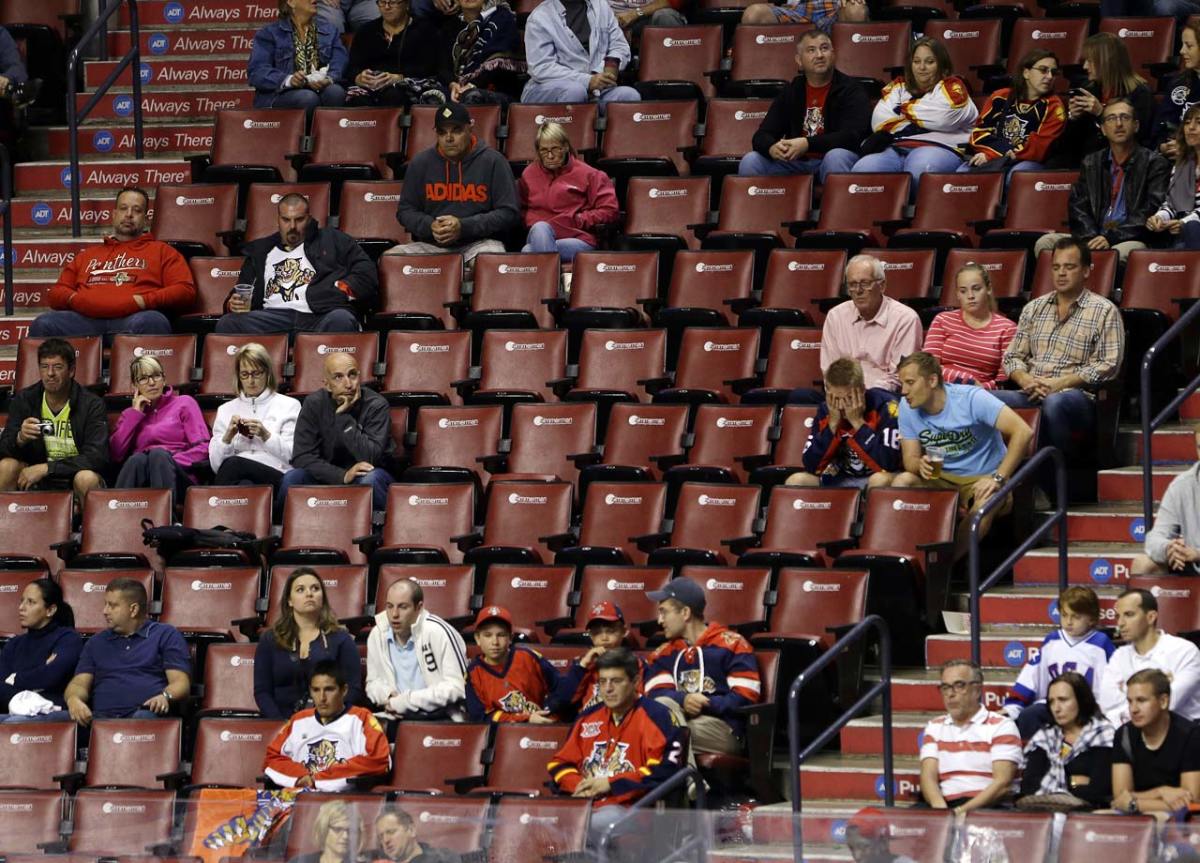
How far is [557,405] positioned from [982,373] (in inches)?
74.5

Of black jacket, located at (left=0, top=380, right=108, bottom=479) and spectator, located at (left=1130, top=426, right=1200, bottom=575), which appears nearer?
spectator, located at (left=1130, top=426, right=1200, bottom=575)

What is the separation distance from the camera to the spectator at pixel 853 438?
980 centimetres

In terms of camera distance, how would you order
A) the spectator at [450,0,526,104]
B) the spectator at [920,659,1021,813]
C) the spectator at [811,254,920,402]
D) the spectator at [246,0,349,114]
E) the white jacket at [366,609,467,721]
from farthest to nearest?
the spectator at [246,0,349,114]
the spectator at [450,0,526,104]
the spectator at [811,254,920,402]
the white jacket at [366,609,467,721]
the spectator at [920,659,1021,813]

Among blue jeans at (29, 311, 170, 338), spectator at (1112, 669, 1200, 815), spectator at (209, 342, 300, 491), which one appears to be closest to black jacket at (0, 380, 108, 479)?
spectator at (209, 342, 300, 491)

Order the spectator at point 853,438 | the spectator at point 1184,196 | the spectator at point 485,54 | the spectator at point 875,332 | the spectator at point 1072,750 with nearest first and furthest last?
the spectator at point 1072,750
the spectator at point 853,438
the spectator at point 875,332
the spectator at point 1184,196
the spectator at point 485,54

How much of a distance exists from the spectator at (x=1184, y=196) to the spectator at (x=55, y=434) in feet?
16.2

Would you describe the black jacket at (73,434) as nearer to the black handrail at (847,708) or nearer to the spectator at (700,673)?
the spectator at (700,673)

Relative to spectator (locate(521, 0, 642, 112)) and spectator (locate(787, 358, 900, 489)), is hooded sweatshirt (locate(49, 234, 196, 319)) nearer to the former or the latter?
spectator (locate(521, 0, 642, 112))

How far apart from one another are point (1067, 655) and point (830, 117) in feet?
13.2

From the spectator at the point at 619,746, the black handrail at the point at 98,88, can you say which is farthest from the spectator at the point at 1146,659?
the black handrail at the point at 98,88

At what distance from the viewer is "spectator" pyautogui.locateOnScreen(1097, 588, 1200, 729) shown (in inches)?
329

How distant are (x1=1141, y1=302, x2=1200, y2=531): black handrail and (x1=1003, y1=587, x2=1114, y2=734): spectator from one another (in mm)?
958

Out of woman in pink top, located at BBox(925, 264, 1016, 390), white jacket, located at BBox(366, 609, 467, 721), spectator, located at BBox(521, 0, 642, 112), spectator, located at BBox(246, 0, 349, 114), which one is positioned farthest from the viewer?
spectator, located at BBox(246, 0, 349, 114)

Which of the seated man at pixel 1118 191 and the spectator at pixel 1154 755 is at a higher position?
the seated man at pixel 1118 191
